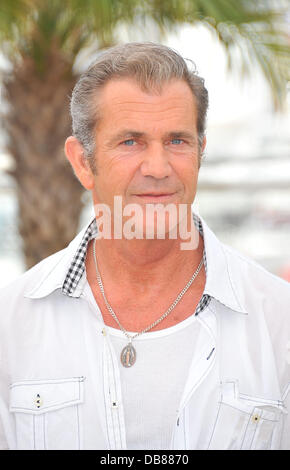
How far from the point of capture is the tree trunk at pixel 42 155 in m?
3.85

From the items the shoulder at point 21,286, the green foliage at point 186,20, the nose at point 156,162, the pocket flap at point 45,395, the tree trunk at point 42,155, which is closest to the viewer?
the nose at point 156,162

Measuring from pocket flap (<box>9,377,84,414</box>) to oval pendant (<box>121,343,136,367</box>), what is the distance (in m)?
0.13

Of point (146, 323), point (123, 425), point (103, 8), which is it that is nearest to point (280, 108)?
point (103, 8)

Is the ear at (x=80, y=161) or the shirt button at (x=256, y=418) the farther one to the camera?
the ear at (x=80, y=161)

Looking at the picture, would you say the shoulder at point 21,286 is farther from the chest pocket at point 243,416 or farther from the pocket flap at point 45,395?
the chest pocket at point 243,416

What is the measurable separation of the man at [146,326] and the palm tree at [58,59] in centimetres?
134

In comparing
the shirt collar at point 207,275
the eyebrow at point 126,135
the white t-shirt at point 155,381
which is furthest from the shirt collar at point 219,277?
the eyebrow at point 126,135

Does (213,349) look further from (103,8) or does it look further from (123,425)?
(103,8)

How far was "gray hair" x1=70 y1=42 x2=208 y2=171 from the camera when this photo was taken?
1716mm

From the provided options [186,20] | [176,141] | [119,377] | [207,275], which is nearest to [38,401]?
[119,377]

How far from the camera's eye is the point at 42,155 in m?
3.99

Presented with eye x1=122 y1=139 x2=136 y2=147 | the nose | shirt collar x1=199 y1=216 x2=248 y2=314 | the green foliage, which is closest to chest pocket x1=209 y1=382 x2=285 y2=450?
shirt collar x1=199 y1=216 x2=248 y2=314

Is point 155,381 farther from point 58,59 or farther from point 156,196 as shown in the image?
point 58,59

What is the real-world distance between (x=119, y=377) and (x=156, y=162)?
24.4 inches
